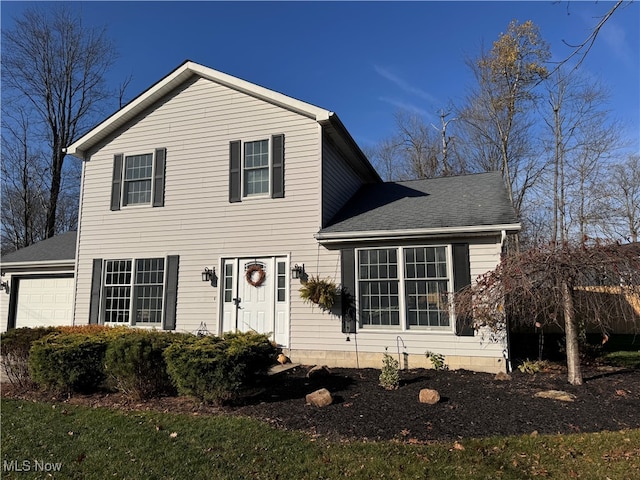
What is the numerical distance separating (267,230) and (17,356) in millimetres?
5192

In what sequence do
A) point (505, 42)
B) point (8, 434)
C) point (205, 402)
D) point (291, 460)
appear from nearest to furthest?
point (291, 460)
point (8, 434)
point (205, 402)
point (505, 42)

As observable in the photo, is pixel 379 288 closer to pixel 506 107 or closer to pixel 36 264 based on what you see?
pixel 36 264

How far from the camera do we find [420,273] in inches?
327

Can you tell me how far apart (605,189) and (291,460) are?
21.8 metres

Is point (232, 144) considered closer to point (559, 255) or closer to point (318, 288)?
point (318, 288)

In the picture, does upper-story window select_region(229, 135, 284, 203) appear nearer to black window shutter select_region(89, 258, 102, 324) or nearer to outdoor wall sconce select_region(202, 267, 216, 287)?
outdoor wall sconce select_region(202, 267, 216, 287)

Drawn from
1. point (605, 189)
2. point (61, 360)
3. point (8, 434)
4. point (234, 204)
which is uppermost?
point (605, 189)

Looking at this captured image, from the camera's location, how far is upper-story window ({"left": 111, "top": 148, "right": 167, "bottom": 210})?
10.6m

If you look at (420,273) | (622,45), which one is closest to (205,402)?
(420,273)

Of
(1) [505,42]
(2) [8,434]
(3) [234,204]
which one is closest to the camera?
(2) [8,434]

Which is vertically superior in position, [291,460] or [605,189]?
[605,189]

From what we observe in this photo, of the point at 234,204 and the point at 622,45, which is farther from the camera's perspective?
the point at 234,204

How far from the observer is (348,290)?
866 cm

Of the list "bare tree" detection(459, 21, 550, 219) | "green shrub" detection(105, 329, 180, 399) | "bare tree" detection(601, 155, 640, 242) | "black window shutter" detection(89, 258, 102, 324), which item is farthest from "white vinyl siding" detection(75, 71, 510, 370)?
"bare tree" detection(601, 155, 640, 242)
